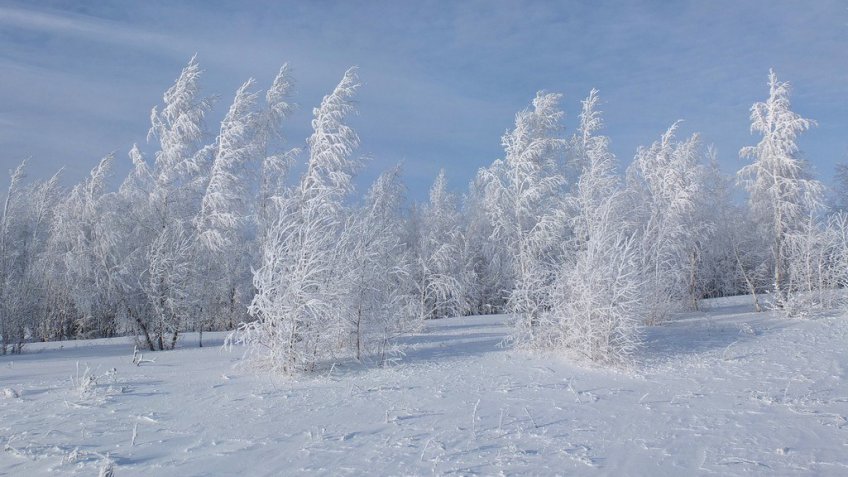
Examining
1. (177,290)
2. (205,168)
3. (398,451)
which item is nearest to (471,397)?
(398,451)

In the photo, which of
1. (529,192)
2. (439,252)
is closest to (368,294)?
(529,192)

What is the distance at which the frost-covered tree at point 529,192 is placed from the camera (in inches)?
866

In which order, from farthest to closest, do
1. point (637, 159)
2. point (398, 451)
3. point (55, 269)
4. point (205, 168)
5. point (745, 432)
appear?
point (637, 159), point (55, 269), point (205, 168), point (745, 432), point (398, 451)

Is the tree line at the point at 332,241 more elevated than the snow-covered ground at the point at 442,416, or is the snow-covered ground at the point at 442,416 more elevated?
the tree line at the point at 332,241

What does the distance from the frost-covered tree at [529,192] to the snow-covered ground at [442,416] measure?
6870mm

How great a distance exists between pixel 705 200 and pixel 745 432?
1078 inches

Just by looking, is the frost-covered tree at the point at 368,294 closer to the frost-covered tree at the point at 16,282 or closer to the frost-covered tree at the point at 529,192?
the frost-covered tree at the point at 529,192

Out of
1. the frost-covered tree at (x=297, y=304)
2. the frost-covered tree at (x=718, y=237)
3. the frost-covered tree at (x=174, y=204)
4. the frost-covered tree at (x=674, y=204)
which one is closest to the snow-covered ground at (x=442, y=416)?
the frost-covered tree at (x=297, y=304)

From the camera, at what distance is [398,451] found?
846 centimetres

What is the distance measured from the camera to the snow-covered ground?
8.01 meters

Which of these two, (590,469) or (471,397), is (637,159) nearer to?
(471,397)

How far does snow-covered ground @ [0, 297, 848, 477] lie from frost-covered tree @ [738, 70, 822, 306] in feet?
37.2

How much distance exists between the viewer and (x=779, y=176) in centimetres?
2605

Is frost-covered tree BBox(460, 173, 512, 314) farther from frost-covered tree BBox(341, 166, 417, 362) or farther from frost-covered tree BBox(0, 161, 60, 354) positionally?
frost-covered tree BBox(0, 161, 60, 354)
